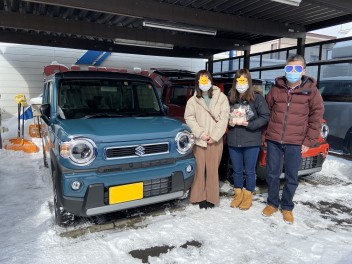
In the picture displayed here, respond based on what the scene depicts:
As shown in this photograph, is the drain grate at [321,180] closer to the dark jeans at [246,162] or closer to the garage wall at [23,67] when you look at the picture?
the dark jeans at [246,162]

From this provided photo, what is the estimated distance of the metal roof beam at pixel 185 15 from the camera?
495cm

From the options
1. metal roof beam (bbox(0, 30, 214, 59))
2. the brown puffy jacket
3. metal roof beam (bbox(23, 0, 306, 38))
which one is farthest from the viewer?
metal roof beam (bbox(0, 30, 214, 59))

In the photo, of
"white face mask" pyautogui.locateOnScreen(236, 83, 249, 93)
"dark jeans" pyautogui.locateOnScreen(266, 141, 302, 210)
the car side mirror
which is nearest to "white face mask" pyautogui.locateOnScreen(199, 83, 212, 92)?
"white face mask" pyautogui.locateOnScreen(236, 83, 249, 93)

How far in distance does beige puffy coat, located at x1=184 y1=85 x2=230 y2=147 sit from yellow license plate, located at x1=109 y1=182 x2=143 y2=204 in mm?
978

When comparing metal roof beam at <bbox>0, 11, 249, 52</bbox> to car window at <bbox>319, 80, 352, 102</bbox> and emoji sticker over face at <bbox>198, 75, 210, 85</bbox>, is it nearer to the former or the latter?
car window at <bbox>319, 80, 352, 102</bbox>

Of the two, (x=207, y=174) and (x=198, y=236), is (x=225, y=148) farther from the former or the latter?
(x=198, y=236)

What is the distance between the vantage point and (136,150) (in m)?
2.87

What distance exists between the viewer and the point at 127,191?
2824 millimetres

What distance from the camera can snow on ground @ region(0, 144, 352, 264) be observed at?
259cm

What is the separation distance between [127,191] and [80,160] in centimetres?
57

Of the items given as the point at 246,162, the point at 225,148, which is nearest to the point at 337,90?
the point at 225,148

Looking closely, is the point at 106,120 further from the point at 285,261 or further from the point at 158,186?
the point at 285,261

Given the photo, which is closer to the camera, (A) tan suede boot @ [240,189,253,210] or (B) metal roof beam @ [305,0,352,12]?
(A) tan suede boot @ [240,189,253,210]

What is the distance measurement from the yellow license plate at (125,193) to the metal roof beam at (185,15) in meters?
3.63
